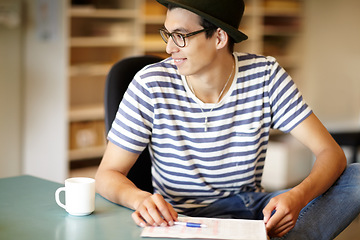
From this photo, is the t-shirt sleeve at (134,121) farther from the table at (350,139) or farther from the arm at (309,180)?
the table at (350,139)

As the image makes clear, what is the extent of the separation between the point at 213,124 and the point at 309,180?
0.34 m

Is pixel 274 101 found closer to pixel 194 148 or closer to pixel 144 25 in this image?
pixel 194 148

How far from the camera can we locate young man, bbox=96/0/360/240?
1644mm

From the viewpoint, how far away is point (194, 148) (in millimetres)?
1718

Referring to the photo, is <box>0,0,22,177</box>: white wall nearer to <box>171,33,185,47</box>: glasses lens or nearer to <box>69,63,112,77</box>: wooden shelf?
<box>69,63,112,77</box>: wooden shelf

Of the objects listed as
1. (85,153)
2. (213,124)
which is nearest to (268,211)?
(213,124)

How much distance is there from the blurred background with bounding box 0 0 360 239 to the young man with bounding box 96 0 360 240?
234 centimetres

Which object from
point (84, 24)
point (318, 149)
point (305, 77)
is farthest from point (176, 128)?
point (305, 77)

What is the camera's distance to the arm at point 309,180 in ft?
4.55

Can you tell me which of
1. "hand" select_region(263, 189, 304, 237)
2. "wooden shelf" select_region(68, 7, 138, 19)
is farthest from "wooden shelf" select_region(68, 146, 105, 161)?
"hand" select_region(263, 189, 304, 237)

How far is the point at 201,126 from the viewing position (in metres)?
1.72

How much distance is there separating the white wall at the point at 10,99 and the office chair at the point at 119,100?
219 cm

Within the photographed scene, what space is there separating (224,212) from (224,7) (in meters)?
0.64

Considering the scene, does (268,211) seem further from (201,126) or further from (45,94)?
(45,94)
